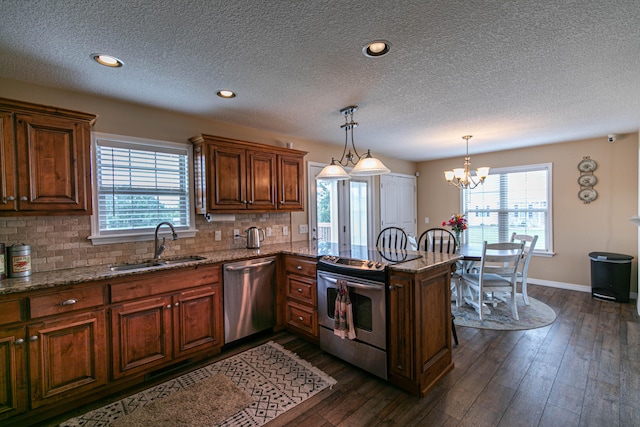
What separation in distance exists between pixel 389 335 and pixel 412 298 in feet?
1.34

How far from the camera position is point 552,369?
2504 millimetres

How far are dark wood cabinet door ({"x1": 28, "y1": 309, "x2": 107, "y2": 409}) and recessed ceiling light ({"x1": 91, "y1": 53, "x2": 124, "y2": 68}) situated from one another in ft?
5.96

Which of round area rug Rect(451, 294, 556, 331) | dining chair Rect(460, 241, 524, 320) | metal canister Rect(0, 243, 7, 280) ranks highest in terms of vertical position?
metal canister Rect(0, 243, 7, 280)

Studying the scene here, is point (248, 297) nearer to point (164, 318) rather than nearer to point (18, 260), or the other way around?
point (164, 318)

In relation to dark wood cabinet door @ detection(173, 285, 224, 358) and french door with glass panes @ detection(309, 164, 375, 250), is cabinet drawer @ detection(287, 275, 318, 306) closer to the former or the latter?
dark wood cabinet door @ detection(173, 285, 224, 358)

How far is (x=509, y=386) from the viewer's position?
2285 millimetres

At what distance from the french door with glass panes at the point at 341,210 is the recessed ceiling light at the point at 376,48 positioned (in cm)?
255

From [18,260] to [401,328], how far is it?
2.93 metres

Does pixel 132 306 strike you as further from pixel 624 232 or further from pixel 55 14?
pixel 624 232

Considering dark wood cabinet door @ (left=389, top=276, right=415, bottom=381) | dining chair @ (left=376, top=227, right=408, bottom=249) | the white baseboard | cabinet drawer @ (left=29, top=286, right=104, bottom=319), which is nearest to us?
cabinet drawer @ (left=29, top=286, right=104, bottom=319)

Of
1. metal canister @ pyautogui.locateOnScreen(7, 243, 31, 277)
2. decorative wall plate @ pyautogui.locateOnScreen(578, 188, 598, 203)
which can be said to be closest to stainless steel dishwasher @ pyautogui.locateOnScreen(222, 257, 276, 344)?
metal canister @ pyautogui.locateOnScreen(7, 243, 31, 277)

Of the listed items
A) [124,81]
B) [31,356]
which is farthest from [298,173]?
[31,356]

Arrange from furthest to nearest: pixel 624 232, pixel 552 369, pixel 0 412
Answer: pixel 624 232 → pixel 552 369 → pixel 0 412

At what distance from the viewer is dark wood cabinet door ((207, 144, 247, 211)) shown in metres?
3.12
